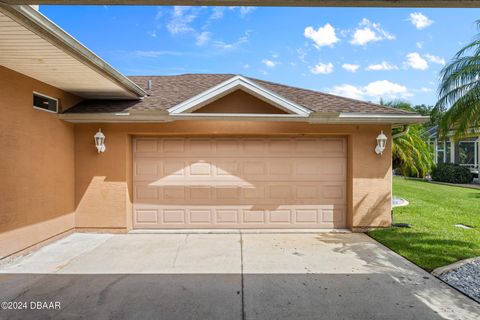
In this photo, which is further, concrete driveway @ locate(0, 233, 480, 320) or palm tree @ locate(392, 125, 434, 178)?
palm tree @ locate(392, 125, 434, 178)

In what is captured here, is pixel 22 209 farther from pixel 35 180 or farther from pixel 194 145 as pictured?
pixel 194 145

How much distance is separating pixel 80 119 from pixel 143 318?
5.25 meters

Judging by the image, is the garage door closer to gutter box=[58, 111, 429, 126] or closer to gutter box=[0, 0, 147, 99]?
gutter box=[58, 111, 429, 126]

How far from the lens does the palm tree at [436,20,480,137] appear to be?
7.17 meters

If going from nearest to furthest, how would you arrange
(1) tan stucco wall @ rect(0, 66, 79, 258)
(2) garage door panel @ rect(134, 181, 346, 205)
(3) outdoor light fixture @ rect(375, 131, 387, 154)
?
(1) tan stucco wall @ rect(0, 66, 79, 258) < (3) outdoor light fixture @ rect(375, 131, 387, 154) < (2) garage door panel @ rect(134, 181, 346, 205)

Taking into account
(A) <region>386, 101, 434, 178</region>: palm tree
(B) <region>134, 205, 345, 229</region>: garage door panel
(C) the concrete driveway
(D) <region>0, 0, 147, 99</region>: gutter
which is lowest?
(C) the concrete driveway

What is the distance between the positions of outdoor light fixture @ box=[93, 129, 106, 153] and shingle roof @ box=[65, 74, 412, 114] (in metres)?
0.58

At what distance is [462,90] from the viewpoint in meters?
7.86

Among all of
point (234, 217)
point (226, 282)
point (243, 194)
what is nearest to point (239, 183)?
point (243, 194)

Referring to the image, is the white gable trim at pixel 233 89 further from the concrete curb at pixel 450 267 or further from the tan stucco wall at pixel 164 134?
the concrete curb at pixel 450 267

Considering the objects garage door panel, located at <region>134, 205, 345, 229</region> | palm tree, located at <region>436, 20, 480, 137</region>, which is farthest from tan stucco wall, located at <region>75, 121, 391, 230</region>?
palm tree, located at <region>436, 20, 480, 137</region>

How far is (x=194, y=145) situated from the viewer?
7609 mm

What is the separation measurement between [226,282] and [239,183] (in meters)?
3.44

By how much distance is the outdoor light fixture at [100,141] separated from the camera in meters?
7.07
